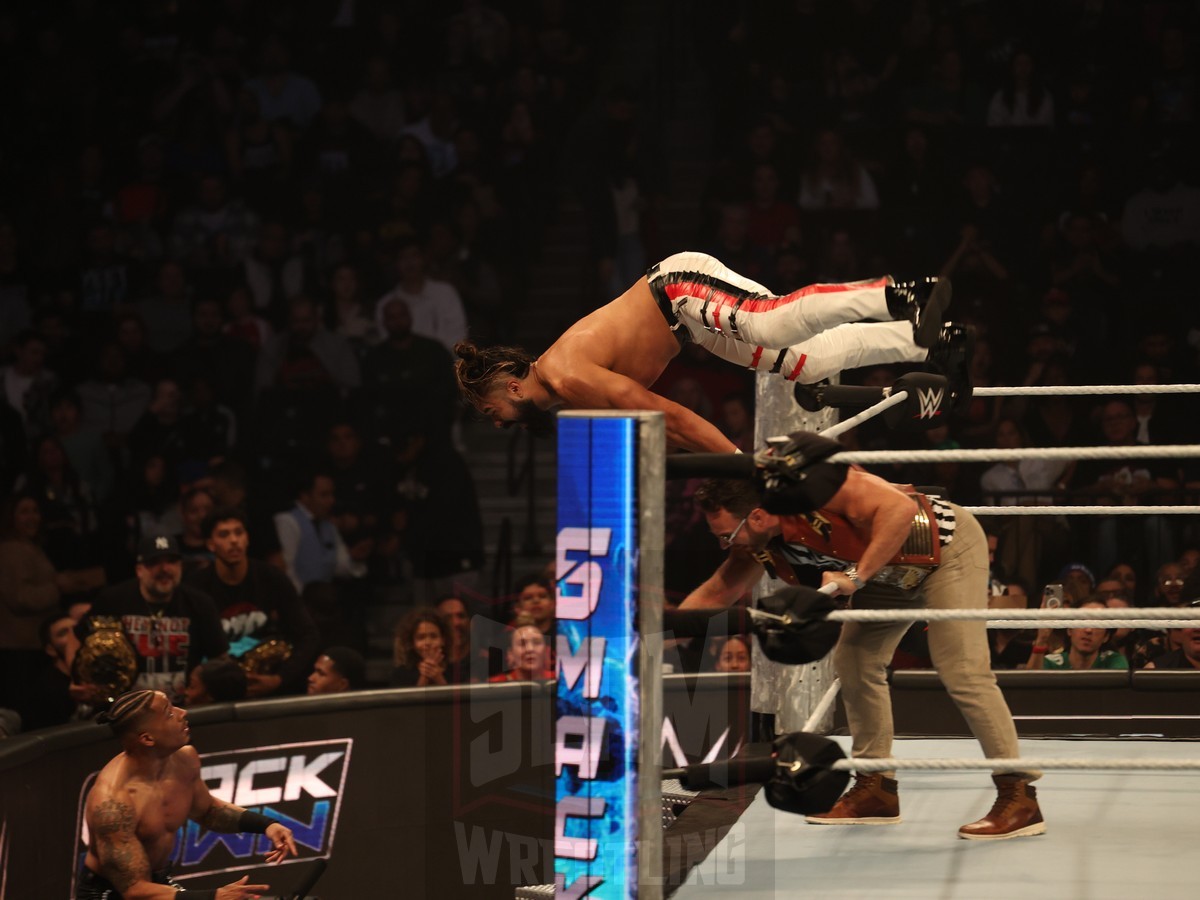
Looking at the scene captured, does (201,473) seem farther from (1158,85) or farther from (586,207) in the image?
(1158,85)

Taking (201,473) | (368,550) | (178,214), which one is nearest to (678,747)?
(368,550)

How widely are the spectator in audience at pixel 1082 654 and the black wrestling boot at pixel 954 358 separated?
244 cm

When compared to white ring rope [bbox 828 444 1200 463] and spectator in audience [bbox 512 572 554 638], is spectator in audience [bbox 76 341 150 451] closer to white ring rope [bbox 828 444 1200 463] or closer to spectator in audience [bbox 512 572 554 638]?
spectator in audience [bbox 512 572 554 638]

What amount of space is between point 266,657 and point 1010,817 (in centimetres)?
328

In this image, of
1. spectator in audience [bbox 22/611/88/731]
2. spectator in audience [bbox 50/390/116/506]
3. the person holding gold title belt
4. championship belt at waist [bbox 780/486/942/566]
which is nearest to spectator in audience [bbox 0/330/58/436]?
spectator in audience [bbox 50/390/116/506]

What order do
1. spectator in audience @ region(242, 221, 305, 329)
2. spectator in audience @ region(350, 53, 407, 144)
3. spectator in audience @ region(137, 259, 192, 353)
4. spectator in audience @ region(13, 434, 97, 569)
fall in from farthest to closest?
spectator in audience @ region(350, 53, 407, 144) → spectator in audience @ region(242, 221, 305, 329) → spectator in audience @ region(137, 259, 192, 353) → spectator in audience @ region(13, 434, 97, 569)

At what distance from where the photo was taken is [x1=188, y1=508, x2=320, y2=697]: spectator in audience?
554 centimetres

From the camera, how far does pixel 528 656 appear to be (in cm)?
563

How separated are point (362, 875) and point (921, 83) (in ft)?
16.3

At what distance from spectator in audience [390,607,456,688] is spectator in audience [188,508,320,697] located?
343 mm

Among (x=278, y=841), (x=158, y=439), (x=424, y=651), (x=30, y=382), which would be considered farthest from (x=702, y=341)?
(x=30, y=382)

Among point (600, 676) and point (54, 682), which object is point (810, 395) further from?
point (54, 682)

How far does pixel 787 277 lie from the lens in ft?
23.4

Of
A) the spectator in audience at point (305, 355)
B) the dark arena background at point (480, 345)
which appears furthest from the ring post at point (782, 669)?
the spectator in audience at point (305, 355)
